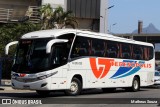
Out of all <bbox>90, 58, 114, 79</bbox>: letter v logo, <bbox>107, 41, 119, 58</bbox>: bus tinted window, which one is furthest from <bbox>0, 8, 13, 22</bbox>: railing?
<bbox>90, 58, 114, 79</bbox>: letter v logo

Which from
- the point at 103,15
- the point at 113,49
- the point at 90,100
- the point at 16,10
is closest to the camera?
the point at 90,100

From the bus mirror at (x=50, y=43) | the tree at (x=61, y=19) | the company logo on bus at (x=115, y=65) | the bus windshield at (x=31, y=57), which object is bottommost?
the company logo on bus at (x=115, y=65)

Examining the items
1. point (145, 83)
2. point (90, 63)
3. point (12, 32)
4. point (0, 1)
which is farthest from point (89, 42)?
point (0, 1)

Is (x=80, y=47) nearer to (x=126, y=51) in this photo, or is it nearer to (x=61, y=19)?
(x=126, y=51)

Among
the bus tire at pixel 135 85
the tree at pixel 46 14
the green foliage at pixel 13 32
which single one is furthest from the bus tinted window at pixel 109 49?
the tree at pixel 46 14

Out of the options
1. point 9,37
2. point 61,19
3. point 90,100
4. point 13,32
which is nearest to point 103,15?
point 61,19

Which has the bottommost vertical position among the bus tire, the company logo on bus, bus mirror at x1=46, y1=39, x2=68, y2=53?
the bus tire

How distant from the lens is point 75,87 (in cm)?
2281

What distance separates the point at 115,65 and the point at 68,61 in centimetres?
504

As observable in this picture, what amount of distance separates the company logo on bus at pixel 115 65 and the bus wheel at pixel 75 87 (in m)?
1.54

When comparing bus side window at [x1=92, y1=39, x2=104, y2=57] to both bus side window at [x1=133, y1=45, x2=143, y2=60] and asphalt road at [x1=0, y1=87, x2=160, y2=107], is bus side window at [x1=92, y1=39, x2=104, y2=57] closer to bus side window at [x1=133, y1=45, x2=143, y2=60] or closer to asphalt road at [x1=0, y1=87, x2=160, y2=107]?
asphalt road at [x1=0, y1=87, x2=160, y2=107]

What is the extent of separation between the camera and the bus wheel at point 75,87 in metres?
22.5

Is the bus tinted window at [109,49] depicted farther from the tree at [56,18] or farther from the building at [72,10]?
the building at [72,10]

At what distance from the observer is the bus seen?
69.3 ft
